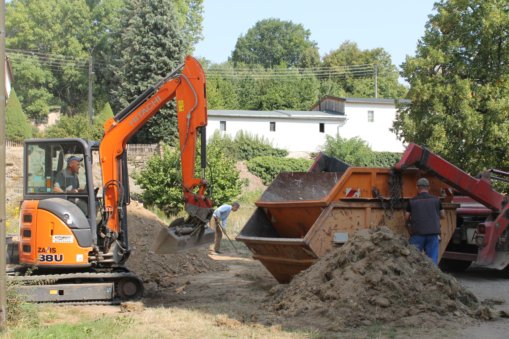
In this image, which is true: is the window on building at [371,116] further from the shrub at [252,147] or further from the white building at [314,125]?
the shrub at [252,147]

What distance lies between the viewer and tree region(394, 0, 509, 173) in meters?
24.2

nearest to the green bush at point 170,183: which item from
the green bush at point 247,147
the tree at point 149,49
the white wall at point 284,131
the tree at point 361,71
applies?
the tree at point 149,49

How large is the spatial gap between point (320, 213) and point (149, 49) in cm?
3627

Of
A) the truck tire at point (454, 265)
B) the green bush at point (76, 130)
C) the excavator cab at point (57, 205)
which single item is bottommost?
the truck tire at point (454, 265)

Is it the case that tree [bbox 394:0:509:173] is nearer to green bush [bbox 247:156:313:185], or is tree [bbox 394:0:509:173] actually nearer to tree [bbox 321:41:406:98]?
green bush [bbox 247:156:313:185]

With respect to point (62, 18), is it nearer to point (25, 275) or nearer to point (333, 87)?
point (333, 87)

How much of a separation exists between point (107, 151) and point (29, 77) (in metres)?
60.7

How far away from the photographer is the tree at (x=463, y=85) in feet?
79.3

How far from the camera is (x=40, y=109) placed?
6831 centimetres

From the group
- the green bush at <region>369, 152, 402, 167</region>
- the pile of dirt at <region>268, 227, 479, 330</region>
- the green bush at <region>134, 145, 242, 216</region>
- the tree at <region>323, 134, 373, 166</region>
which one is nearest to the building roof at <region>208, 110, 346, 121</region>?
the tree at <region>323, 134, 373, 166</region>

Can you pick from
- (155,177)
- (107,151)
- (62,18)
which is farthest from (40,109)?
(107,151)

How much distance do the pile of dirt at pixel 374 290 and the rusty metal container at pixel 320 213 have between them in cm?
60

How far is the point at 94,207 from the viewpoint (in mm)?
11195

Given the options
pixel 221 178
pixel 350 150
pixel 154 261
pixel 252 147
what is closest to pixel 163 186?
pixel 221 178
